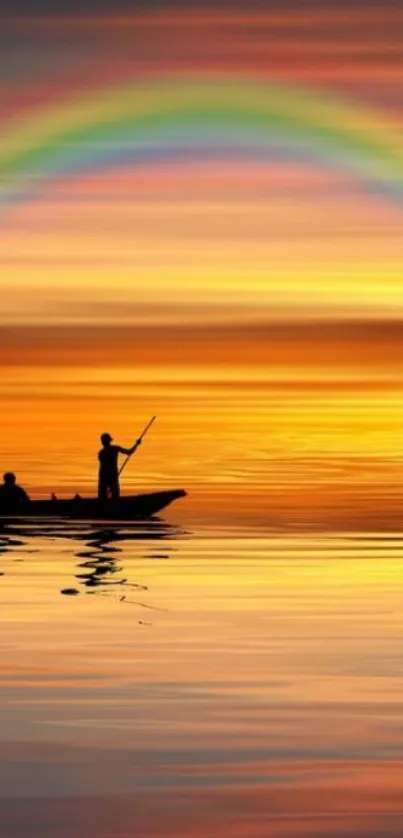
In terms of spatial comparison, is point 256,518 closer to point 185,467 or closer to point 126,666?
point 126,666

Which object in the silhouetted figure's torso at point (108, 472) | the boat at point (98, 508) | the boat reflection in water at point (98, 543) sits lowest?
the boat reflection in water at point (98, 543)

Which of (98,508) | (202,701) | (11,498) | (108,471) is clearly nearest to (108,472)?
(108,471)

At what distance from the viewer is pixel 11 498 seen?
4797cm

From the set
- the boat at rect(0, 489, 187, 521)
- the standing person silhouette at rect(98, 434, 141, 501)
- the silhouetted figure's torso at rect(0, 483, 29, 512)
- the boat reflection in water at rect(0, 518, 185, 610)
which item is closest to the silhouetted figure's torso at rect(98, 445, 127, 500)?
the standing person silhouette at rect(98, 434, 141, 501)

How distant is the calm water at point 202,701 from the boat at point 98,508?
39.3ft

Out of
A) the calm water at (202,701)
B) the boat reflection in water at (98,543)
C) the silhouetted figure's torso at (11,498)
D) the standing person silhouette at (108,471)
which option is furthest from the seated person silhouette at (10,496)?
the calm water at (202,701)

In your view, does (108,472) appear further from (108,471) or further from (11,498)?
(11,498)

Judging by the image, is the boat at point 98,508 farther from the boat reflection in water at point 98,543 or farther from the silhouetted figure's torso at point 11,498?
the boat reflection in water at point 98,543

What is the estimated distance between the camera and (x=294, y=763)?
59.2 ft

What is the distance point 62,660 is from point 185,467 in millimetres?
63227

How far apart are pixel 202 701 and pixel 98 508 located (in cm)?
2681

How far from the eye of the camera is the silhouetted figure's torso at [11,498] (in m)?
47.7

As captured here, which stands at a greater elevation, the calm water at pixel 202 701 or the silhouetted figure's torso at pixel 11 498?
the silhouetted figure's torso at pixel 11 498

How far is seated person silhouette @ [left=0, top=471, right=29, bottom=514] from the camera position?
4769cm
